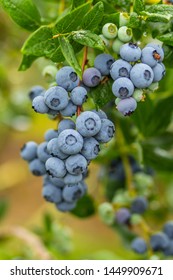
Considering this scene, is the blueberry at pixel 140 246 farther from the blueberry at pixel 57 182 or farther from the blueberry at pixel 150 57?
the blueberry at pixel 150 57

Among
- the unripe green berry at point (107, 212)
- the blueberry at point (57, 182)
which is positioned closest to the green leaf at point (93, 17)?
the blueberry at point (57, 182)

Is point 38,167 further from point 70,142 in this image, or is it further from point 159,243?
point 159,243

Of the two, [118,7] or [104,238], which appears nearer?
[118,7]

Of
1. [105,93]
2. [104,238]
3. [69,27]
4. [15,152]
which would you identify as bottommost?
[105,93]
